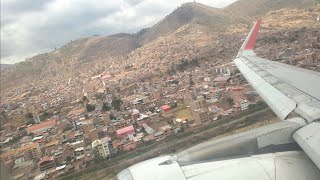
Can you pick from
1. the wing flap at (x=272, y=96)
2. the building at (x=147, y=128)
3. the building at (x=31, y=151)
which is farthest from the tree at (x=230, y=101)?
the wing flap at (x=272, y=96)

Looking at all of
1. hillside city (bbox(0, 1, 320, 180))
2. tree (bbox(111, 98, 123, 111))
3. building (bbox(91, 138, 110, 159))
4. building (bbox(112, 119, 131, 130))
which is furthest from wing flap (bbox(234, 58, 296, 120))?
tree (bbox(111, 98, 123, 111))

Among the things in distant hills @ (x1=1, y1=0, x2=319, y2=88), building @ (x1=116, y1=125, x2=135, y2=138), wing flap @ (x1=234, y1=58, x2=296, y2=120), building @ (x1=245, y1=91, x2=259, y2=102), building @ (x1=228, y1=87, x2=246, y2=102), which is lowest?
building @ (x1=116, y1=125, x2=135, y2=138)

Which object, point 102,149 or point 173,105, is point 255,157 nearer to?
point 102,149

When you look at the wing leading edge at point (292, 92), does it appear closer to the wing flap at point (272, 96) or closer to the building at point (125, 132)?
the wing flap at point (272, 96)

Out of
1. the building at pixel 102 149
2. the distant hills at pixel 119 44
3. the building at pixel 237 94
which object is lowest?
the building at pixel 102 149

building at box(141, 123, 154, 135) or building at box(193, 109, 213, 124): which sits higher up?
building at box(193, 109, 213, 124)

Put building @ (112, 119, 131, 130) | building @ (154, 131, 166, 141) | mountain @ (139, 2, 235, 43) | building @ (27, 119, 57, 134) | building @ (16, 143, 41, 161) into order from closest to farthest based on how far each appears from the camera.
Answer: building @ (154, 131, 166, 141), building @ (16, 143, 41, 161), building @ (112, 119, 131, 130), building @ (27, 119, 57, 134), mountain @ (139, 2, 235, 43)

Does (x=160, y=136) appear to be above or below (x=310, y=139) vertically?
below

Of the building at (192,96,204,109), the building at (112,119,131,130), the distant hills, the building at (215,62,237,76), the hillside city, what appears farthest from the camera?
the distant hills

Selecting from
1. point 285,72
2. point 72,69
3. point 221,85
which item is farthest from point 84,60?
point 285,72

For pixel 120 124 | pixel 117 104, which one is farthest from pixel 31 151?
pixel 117 104

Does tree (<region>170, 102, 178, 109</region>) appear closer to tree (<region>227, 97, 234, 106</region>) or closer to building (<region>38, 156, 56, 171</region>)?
tree (<region>227, 97, 234, 106</region>)

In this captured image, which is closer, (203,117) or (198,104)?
(203,117)
